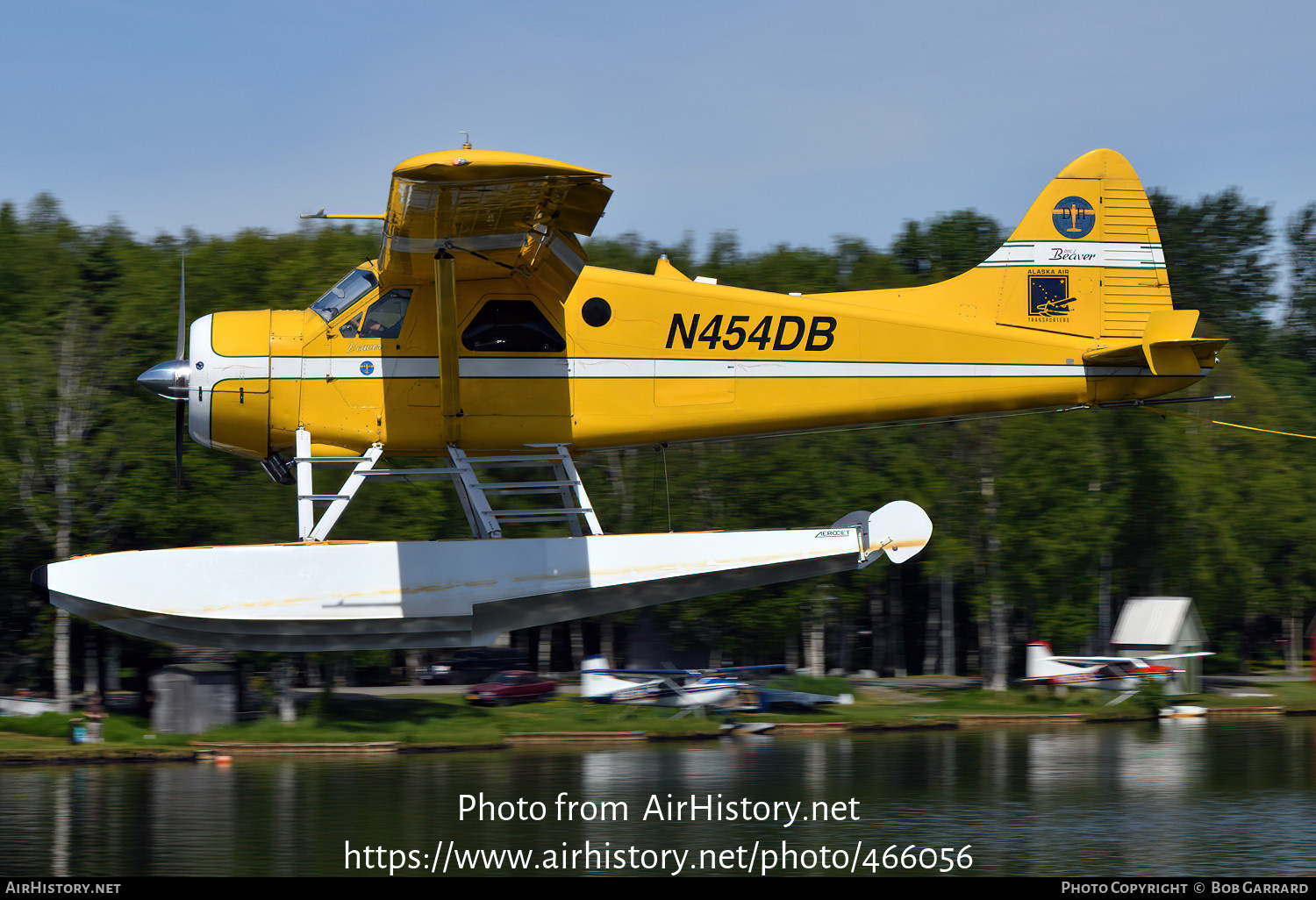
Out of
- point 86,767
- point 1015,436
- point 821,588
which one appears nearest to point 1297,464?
point 1015,436

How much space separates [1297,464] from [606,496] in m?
22.1

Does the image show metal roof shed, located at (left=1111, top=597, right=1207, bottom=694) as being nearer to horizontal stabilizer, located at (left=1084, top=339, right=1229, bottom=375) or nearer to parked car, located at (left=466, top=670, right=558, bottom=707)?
parked car, located at (left=466, top=670, right=558, bottom=707)

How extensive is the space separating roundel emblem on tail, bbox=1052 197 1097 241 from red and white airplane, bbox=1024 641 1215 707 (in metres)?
19.3

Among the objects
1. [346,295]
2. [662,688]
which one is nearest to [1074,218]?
[346,295]

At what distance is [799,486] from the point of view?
28.5m

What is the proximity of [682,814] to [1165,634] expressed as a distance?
765 inches

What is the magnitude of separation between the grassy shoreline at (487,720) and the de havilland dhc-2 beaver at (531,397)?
11.1 m

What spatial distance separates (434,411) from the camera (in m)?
10.7

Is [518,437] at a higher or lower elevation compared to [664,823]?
higher

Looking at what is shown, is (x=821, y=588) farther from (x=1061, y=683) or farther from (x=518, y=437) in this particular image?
(x=518, y=437)

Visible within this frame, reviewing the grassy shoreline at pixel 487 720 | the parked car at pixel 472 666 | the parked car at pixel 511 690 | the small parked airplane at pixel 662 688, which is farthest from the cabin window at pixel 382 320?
the parked car at pixel 472 666

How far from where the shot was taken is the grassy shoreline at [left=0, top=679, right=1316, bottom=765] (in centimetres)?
1997

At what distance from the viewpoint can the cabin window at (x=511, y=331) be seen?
35.0ft

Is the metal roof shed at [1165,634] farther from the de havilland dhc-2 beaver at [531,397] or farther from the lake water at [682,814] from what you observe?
the de havilland dhc-2 beaver at [531,397]
